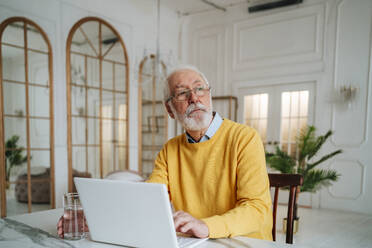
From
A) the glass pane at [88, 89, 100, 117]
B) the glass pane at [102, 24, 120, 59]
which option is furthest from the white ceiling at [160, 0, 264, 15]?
the glass pane at [88, 89, 100, 117]

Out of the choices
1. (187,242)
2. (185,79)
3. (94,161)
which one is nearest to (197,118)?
(185,79)

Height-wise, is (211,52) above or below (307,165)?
above

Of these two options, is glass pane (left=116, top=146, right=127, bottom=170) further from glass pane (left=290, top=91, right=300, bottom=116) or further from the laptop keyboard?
the laptop keyboard

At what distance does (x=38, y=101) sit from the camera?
353cm

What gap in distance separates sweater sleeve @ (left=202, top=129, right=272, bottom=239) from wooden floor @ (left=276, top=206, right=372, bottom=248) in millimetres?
2199

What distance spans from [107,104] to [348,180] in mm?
3839

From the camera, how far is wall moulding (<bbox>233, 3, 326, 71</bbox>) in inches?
179

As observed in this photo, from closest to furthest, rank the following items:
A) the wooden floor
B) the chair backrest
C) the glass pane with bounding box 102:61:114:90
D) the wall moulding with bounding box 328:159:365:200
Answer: the chair backrest, the wooden floor, the wall moulding with bounding box 328:159:365:200, the glass pane with bounding box 102:61:114:90

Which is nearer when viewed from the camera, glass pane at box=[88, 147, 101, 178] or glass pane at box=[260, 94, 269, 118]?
glass pane at box=[88, 147, 101, 178]

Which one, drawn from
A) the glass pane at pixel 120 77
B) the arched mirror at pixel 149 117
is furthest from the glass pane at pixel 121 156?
the glass pane at pixel 120 77

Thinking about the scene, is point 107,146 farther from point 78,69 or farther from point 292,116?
point 292,116

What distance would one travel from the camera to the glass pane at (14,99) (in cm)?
327

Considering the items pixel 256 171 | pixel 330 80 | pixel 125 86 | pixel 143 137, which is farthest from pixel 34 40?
pixel 330 80

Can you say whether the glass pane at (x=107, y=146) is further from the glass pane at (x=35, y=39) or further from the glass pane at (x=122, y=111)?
the glass pane at (x=35, y=39)
